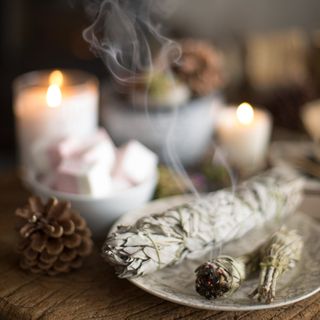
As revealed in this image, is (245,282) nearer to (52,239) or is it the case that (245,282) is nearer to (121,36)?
(52,239)

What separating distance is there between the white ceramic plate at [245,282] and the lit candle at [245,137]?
12.2 inches

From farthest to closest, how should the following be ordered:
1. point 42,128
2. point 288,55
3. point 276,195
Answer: point 288,55, point 42,128, point 276,195

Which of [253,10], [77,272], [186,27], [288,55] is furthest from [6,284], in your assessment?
[253,10]

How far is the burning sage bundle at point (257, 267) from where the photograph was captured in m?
0.71

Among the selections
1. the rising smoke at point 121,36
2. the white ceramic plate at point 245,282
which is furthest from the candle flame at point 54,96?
the white ceramic plate at point 245,282

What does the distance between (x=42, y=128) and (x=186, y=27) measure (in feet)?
5.46

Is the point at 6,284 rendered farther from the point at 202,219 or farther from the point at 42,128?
the point at 42,128

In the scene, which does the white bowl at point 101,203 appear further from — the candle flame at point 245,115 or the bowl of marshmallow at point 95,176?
the candle flame at point 245,115

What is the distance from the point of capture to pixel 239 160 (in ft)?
3.99

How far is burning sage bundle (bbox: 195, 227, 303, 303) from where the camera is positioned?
711 mm

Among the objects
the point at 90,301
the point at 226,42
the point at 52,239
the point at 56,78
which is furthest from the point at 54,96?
the point at 226,42

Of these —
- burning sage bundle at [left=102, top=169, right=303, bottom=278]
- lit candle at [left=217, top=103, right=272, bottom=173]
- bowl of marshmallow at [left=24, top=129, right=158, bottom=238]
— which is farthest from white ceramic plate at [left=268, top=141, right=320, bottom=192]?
bowl of marshmallow at [left=24, top=129, right=158, bottom=238]

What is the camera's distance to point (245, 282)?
2.55ft

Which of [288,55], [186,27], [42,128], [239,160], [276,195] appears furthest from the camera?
[186,27]
